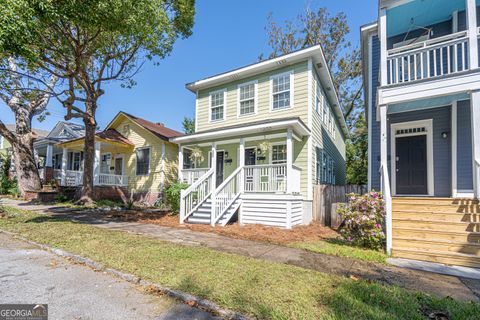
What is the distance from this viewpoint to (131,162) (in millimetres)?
16500

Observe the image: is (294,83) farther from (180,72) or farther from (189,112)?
(189,112)

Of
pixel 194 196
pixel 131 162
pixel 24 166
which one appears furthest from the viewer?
pixel 131 162

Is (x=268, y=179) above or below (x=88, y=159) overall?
below

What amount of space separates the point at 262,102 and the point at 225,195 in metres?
4.77

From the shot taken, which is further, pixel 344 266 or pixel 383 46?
pixel 383 46

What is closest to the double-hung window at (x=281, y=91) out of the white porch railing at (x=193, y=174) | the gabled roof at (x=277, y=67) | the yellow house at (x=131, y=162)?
the gabled roof at (x=277, y=67)

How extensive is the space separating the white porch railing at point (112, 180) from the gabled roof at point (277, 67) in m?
7.78

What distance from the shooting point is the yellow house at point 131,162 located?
15.1m

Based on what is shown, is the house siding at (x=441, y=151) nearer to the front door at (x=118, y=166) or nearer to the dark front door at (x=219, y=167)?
the dark front door at (x=219, y=167)

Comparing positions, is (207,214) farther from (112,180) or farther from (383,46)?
(112,180)

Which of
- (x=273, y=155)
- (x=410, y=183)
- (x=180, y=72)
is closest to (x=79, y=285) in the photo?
(x=273, y=155)

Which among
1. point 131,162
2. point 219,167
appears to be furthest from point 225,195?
point 131,162

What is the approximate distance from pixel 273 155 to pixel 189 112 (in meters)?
26.9

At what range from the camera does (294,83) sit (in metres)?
10.2
